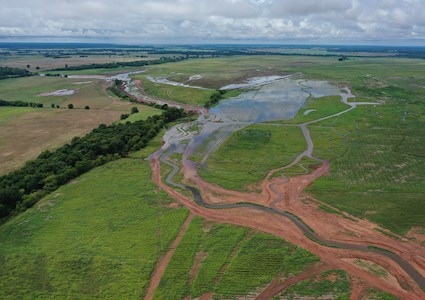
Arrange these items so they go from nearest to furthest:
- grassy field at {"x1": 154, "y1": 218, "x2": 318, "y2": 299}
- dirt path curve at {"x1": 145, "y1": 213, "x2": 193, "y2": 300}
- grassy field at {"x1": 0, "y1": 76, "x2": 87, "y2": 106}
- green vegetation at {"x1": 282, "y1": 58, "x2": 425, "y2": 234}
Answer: grassy field at {"x1": 154, "y1": 218, "x2": 318, "y2": 299}
dirt path curve at {"x1": 145, "y1": 213, "x2": 193, "y2": 300}
green vegetation at {"x1": 282, "y1": 58, "x2": 425, "y2": 234}
grassy field at {"x1": 0, "y1": 76, "x2": 87, "y2": 106}

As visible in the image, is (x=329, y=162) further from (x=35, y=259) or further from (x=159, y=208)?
(x=35, y=259)

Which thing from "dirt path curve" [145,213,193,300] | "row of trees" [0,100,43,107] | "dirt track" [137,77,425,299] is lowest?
"dirt path curve" [145,213,193,300]

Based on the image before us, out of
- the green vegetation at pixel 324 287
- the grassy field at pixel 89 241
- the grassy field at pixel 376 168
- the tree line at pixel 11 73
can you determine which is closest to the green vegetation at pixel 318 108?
the grassy field at pixel 376 168

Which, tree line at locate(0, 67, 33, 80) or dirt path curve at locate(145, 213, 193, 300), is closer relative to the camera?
dirt path curve at locate(145, 213, 193, 300)

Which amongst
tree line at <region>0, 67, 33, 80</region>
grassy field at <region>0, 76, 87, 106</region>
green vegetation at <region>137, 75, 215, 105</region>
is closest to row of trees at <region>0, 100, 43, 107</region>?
grassy field at <region>0, 76, 87, 106</region>

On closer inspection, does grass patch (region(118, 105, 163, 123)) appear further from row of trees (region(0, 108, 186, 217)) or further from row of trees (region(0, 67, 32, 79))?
row of trees (region(0, 67, 32, 79))

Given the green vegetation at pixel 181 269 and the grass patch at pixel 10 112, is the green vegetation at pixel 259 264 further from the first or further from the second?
the grass patch at pixel 10 112

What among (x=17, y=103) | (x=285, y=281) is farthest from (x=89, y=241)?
(x=17, y=103)
